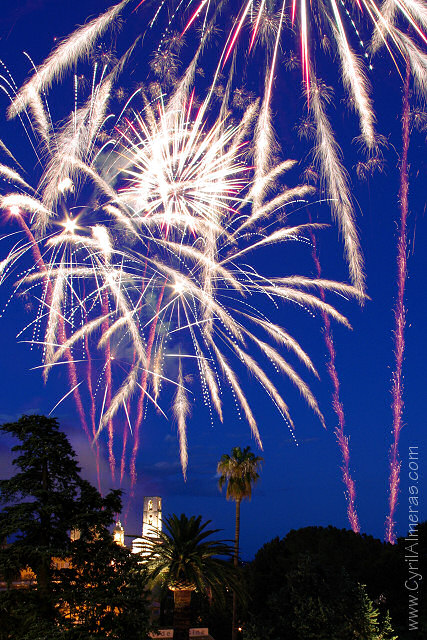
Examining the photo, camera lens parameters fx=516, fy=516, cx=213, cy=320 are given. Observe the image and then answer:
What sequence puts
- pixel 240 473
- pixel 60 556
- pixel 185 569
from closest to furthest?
pixel 60 556, pixel 185 569, pixel 240 473

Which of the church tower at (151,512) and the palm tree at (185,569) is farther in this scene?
the church tower at (151,512)

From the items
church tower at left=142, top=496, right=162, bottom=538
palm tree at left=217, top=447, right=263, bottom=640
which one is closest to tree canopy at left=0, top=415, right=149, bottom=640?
palm tree at left=217, top=447, right=263, bottom=640

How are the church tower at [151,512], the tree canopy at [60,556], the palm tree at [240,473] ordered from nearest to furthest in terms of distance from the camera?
1. the tree canopy at [60,556]
2. the palm tree at [240,473]
3. the church tower at [151,512]

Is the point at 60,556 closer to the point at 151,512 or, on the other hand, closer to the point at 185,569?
the point at 185,569

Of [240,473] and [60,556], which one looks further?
[240,473]

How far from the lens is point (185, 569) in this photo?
26.4 m

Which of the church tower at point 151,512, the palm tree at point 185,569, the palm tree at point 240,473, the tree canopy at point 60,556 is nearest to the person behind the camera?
the tree canopy at point 60,556

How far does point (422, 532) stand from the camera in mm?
38719

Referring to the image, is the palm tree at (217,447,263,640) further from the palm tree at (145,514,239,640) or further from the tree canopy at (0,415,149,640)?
the tree canopy at (0,415,149,640)

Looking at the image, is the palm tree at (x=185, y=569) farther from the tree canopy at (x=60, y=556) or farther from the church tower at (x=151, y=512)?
the church tower at (x=151, y=512)

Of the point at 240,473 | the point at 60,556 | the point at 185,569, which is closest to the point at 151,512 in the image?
the point at 240,473

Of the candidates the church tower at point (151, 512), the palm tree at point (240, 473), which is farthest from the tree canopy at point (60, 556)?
the church tower at point (151, 512)

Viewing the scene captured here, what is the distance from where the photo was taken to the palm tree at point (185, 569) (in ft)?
85.8

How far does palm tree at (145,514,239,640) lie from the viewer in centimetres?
2614
